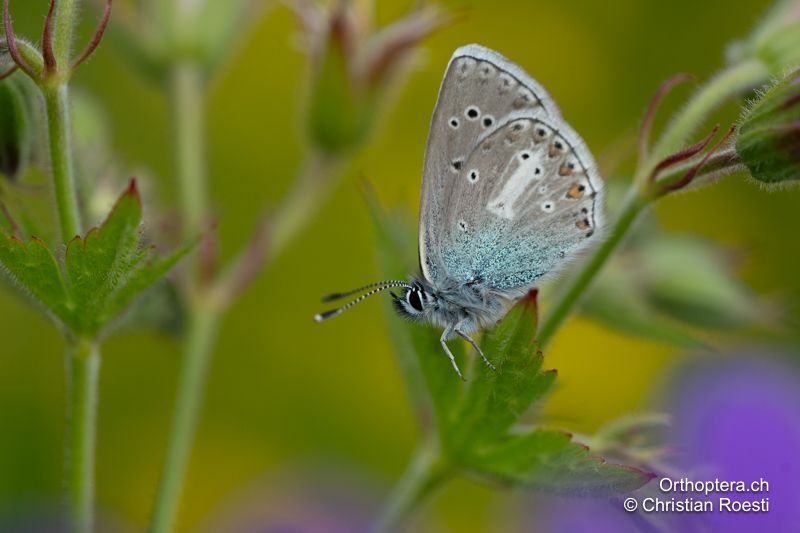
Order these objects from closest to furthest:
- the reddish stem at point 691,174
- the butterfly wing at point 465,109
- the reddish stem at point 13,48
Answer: the reddish stem at point 13,48 → the reddish stem at point 691,174 → the butterfly wing at point 465,109

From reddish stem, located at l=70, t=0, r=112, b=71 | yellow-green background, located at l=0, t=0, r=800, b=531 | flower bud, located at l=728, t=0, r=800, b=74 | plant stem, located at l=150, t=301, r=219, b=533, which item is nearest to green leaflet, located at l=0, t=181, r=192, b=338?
reddish stem, located at l=70, t=0, r=112, b=71

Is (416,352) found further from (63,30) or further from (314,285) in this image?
(314,285)

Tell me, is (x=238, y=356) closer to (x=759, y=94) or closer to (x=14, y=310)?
(x=14, y=310)

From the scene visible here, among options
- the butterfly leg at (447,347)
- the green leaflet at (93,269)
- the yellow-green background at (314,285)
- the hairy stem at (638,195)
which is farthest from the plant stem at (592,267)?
the yellow-green background at (314,285)

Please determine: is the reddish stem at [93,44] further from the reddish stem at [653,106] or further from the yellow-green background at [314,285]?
the yellow-green background at [314,285]

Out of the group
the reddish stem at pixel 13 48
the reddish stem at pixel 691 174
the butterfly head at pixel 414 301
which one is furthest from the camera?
the butterfly head at pixel 414 301

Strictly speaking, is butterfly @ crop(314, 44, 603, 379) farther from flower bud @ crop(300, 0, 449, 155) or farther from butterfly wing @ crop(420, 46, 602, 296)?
flower bud @ crop(300, 0, 449, 155)

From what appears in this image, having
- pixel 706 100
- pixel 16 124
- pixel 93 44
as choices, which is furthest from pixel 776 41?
pixel 16 124
